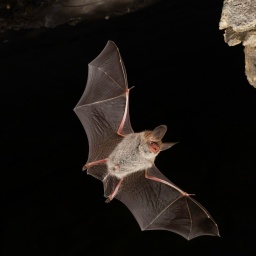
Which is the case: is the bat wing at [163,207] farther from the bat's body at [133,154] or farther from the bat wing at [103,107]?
the bat wing at [103,107]

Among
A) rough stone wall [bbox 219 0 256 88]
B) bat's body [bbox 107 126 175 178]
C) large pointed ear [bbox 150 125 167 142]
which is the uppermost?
rough stone wall [bbox 219 0 256 88]

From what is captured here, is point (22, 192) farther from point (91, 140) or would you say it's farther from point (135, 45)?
point (135, 45)

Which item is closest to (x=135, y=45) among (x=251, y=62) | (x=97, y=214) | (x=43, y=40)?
(x=43, y=40)

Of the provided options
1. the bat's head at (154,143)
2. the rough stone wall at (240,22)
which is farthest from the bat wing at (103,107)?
the rough stone wall at (240,22)

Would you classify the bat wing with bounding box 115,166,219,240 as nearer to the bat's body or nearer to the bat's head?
the bat's body

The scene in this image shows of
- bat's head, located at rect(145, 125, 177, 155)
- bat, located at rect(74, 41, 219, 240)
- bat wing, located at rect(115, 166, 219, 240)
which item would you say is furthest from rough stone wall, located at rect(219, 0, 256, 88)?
bat wing, located at rect(115, 166, 219, 240)

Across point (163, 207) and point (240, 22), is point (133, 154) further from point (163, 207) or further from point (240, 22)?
point (240, 22)
